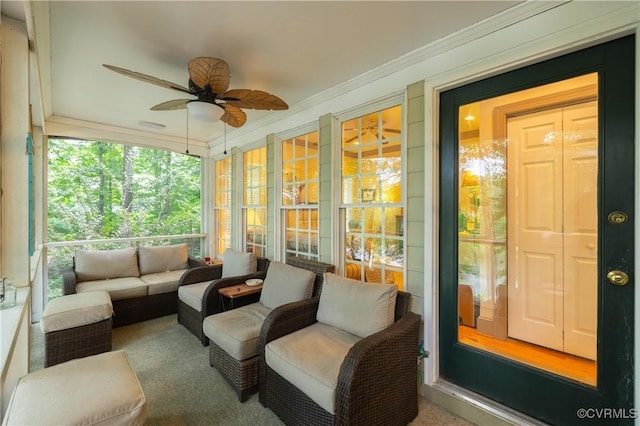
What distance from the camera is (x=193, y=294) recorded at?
2941 millimetres

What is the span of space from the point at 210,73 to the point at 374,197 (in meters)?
1.69

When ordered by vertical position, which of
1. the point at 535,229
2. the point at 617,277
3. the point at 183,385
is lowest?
the point at 183,385

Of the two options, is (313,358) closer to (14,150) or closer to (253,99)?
(253,99)

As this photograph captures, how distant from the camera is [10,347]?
110 cm

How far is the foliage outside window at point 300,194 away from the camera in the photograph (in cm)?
313

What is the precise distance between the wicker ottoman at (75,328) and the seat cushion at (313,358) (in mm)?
1841

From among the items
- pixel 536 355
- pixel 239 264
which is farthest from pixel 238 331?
pixel 536 355

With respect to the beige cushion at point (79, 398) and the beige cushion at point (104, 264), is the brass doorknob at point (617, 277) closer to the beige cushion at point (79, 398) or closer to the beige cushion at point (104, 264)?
the beige cushion at point (79, 398)

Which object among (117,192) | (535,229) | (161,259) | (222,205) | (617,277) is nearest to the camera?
(617,277)

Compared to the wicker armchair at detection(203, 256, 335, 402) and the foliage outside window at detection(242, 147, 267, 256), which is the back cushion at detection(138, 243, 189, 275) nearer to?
the foliage outside window at detection(242, 147, 267, 256)

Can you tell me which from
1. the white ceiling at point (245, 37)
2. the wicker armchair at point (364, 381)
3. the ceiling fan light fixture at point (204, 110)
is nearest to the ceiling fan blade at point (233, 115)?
the ceiling fan light fixture at point (204, 110)

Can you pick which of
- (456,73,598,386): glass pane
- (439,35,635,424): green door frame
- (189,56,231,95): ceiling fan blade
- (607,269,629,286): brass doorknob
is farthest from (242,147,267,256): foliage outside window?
(607,269,629,286): brass doorknob

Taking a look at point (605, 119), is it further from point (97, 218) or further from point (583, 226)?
point (97, 218)

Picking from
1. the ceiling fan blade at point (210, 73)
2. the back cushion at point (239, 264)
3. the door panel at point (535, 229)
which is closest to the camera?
the ceiling fan blade at point (210, 73)
